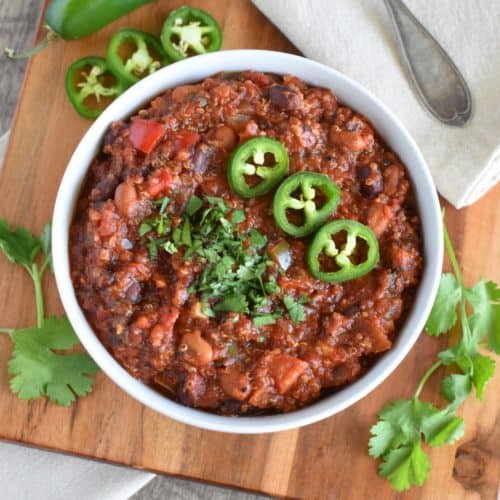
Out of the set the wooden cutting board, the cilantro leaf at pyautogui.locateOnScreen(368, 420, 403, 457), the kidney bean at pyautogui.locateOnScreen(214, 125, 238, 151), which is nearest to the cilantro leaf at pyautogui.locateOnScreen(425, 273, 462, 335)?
the wooden cutting board

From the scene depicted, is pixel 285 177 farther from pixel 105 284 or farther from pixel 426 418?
pixel 426 418

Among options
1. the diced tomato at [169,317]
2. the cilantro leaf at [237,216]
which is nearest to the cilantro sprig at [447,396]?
the cilantro leaf at [237,216]

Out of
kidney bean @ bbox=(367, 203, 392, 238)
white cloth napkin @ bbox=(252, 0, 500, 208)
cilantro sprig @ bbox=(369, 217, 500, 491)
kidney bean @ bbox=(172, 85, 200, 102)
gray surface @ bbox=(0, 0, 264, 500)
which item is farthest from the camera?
gray surface @ bbox=(0, 0, 264, 500)

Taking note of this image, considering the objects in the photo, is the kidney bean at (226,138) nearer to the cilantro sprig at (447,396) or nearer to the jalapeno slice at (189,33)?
the jalapeno slice at (189,33)

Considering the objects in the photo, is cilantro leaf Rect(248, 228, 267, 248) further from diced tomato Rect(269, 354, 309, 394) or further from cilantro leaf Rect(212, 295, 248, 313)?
diced tomato Rect(269, 354, 309, 394)

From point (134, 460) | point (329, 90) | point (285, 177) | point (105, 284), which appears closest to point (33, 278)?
point (105, 284)

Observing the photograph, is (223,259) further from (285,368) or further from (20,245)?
(20,245)
